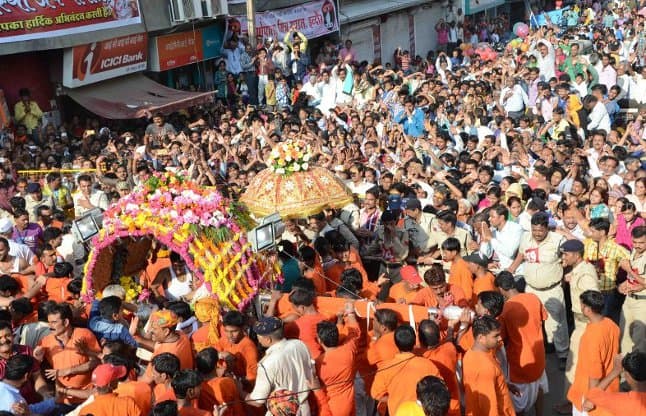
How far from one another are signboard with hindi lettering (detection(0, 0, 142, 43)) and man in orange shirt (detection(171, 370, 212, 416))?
11.3m

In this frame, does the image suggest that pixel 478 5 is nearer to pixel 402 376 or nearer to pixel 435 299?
pixel 435 299

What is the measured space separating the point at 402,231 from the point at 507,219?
129cm

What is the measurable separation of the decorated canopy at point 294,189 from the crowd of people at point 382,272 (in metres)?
0.44

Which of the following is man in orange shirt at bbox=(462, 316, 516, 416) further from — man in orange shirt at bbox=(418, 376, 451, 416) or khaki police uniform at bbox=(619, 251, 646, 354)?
khaki police uniform at bbox=(619, 251, 646, 354)

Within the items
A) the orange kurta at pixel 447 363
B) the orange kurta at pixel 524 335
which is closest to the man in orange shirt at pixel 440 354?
the orange kurta at pixel 447 363

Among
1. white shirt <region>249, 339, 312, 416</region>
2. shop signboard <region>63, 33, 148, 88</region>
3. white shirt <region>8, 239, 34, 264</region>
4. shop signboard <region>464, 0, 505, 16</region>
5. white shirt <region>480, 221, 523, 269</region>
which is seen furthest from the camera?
shop signboard <region>464, 0, 505, 16</region>

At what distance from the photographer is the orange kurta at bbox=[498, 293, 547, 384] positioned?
669cm

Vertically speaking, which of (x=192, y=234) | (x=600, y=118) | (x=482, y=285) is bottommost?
(x=482, y=285)

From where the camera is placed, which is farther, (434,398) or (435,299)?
(435,299)

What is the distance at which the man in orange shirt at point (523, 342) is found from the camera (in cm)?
669

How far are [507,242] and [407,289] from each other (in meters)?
1.99

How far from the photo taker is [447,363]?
6.10 meters

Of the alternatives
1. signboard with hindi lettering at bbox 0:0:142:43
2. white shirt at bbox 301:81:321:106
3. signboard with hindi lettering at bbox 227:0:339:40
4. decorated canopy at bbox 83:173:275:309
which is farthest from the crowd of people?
signboard with hindi lettering at bbox 227:0:339:40

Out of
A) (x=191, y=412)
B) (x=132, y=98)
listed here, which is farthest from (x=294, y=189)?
(x=132, y=98)
